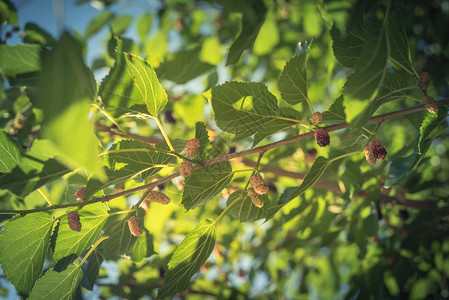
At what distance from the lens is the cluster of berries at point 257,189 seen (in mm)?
768

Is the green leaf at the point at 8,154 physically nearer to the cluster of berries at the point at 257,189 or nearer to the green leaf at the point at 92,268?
the green leaf at the point at 92,268

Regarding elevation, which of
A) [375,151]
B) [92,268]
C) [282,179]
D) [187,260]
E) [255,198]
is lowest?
[282,179]

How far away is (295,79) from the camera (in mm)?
704

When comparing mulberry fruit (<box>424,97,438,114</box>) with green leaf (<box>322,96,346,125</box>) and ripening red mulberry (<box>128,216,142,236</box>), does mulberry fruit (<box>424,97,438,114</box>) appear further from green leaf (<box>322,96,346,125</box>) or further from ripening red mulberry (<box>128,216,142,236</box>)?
ripening red mulberry (<box>128,216,142,236</box>)

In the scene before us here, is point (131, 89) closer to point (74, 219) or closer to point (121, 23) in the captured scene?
point (74, 219)

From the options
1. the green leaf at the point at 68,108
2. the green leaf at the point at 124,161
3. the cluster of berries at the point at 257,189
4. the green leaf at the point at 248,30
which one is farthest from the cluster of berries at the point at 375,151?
the green leaf at the point at 68,108

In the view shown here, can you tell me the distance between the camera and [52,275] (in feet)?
2.70

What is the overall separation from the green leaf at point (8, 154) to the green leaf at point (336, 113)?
64 cm

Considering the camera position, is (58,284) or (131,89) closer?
(131,89)

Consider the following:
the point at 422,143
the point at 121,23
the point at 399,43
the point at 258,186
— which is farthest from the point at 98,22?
the point at 422,143

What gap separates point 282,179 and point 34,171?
1.11 metres

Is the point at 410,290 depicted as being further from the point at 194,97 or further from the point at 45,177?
the point at 45,177

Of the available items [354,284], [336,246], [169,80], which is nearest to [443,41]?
[336,246]

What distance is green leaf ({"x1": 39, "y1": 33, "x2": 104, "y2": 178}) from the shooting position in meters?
0.33
